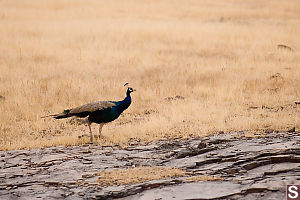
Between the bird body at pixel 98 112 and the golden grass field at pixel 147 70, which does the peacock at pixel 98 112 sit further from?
the golden grass field at pixel 147 70

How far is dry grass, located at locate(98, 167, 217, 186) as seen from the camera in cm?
837

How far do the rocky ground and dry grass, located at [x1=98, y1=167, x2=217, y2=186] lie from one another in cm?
17

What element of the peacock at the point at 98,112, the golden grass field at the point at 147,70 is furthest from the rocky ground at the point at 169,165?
the golden grass field at the point at 147,70

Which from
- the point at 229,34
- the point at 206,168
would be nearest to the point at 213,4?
the point at 229,34

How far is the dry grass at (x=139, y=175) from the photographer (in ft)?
27.5

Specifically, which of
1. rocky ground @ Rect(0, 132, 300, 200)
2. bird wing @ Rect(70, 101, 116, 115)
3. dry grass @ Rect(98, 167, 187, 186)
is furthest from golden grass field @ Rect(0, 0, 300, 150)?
dry grass @ Rect(98, 167, 187, 186)

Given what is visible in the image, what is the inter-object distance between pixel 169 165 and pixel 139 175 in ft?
4.20

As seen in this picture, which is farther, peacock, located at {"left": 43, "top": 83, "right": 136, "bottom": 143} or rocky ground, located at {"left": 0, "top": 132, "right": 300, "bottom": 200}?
peacock, located at {"left": 43, "top": 83, "right": 136, "bottom": 143}

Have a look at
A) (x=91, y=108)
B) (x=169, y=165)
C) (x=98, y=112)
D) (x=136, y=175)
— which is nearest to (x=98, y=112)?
(x=98, y=112)

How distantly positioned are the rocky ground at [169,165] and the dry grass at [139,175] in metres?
0.17

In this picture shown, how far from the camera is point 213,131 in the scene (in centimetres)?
1309

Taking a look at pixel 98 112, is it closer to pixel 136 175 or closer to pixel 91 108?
pixel 91 108

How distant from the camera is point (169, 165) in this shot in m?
9.85

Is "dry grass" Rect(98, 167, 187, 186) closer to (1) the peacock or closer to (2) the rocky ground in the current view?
(2) the rocky ground
